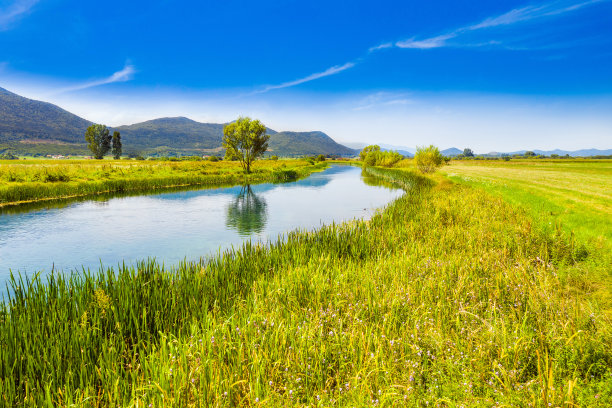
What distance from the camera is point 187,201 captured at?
102ft

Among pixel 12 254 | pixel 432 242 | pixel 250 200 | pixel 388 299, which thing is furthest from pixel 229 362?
pixel 250 200

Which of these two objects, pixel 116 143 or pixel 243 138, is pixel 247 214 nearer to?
pixel 243 138

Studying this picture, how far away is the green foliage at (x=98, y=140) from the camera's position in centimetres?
11499

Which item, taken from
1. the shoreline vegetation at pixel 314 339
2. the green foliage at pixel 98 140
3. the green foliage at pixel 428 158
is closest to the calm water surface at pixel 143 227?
the shoreline vegetation at pixel 314 339

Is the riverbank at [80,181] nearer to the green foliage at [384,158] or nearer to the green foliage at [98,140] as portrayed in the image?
the green foliage at [384,158]

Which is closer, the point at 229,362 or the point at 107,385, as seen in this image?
the point at 107,385

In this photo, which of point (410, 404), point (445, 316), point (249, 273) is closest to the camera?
point (410, 404)

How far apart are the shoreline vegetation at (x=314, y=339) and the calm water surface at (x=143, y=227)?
86.5 inches

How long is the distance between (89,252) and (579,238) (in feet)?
70.1

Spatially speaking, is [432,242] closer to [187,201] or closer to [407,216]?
[407,216]

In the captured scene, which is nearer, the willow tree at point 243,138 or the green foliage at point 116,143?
the willow tree at point 243,138

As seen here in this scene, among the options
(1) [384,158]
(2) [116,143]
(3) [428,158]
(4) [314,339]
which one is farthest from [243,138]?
(2) [116,143]

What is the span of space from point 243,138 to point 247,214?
126 feet

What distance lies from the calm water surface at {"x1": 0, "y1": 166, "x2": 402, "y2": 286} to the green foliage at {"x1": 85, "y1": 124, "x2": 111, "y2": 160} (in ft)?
352
